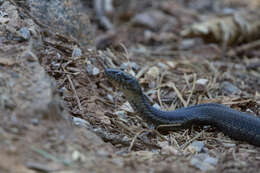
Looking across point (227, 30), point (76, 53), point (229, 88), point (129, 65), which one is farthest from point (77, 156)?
point (227, 30)

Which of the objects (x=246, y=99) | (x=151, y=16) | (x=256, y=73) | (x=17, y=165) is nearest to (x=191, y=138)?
(x=246, y=99)

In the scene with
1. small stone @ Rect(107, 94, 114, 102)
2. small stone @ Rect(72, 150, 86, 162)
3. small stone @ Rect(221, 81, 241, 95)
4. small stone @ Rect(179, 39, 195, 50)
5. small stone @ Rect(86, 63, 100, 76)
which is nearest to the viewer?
small stone @ Rect(72, 150, 86, 162)

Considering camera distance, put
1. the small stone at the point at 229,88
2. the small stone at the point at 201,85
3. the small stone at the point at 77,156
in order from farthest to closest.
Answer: the small stone at the point at 229,88, the small stone at the point at 201,85, the small stone at the point at 77,156

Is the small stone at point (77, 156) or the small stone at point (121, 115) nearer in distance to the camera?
the small stone at point (77, 156)

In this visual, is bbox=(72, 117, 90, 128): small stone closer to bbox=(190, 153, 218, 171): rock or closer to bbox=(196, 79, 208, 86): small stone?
bbox=(190, 153, 218, 171): rock

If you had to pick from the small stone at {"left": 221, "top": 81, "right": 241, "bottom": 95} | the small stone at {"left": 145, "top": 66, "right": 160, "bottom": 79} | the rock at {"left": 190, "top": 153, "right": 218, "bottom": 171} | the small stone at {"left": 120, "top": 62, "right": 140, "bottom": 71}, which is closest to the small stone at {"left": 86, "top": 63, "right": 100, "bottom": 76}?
the small stone at {"left": 120, "top": 62, "right": 140, "bottom": 71}

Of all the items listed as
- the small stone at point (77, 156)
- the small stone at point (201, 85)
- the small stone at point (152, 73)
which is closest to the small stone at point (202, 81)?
the small stone at point (201, 85)

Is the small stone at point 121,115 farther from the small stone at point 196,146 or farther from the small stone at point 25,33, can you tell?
the small stone at point 25,33
